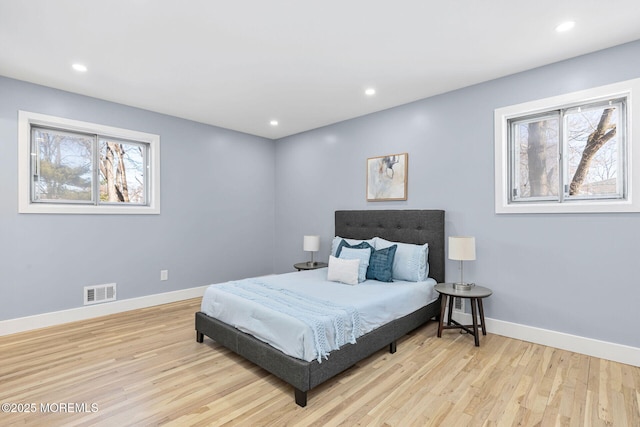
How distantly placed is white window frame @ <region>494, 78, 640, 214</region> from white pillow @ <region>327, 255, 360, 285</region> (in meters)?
1.63

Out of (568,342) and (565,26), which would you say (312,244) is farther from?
(565,26)

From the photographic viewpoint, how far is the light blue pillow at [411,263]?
3.47 m

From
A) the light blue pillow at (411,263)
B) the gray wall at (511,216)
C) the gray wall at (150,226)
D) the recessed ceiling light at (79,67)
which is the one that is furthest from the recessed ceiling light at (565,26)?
the gray wall at (150,226)

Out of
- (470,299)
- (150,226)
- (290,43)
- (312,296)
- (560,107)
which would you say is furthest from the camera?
(150,226)

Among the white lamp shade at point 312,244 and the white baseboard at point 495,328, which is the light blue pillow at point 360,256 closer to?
the white lamp shade at point 312,244

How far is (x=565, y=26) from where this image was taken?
2.38 metres

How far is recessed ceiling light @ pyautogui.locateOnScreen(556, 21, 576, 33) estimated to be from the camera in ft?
7.70

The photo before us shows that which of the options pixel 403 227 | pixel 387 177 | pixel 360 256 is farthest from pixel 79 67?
pixel 403 227

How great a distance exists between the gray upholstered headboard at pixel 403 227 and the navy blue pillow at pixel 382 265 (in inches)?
13.9

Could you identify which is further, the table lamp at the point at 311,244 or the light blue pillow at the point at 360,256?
the table lamp at the point at 311,244

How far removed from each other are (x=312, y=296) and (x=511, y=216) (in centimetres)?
220

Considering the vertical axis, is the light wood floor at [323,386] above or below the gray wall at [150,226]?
below

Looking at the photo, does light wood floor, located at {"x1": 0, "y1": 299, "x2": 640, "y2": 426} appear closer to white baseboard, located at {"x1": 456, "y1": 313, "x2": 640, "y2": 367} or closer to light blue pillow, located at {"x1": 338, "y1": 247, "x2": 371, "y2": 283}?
white baseboard, located at {"x1": 456, "y1": 313, "x2": 640, "y2": 367}

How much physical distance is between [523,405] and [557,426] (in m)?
0.22
